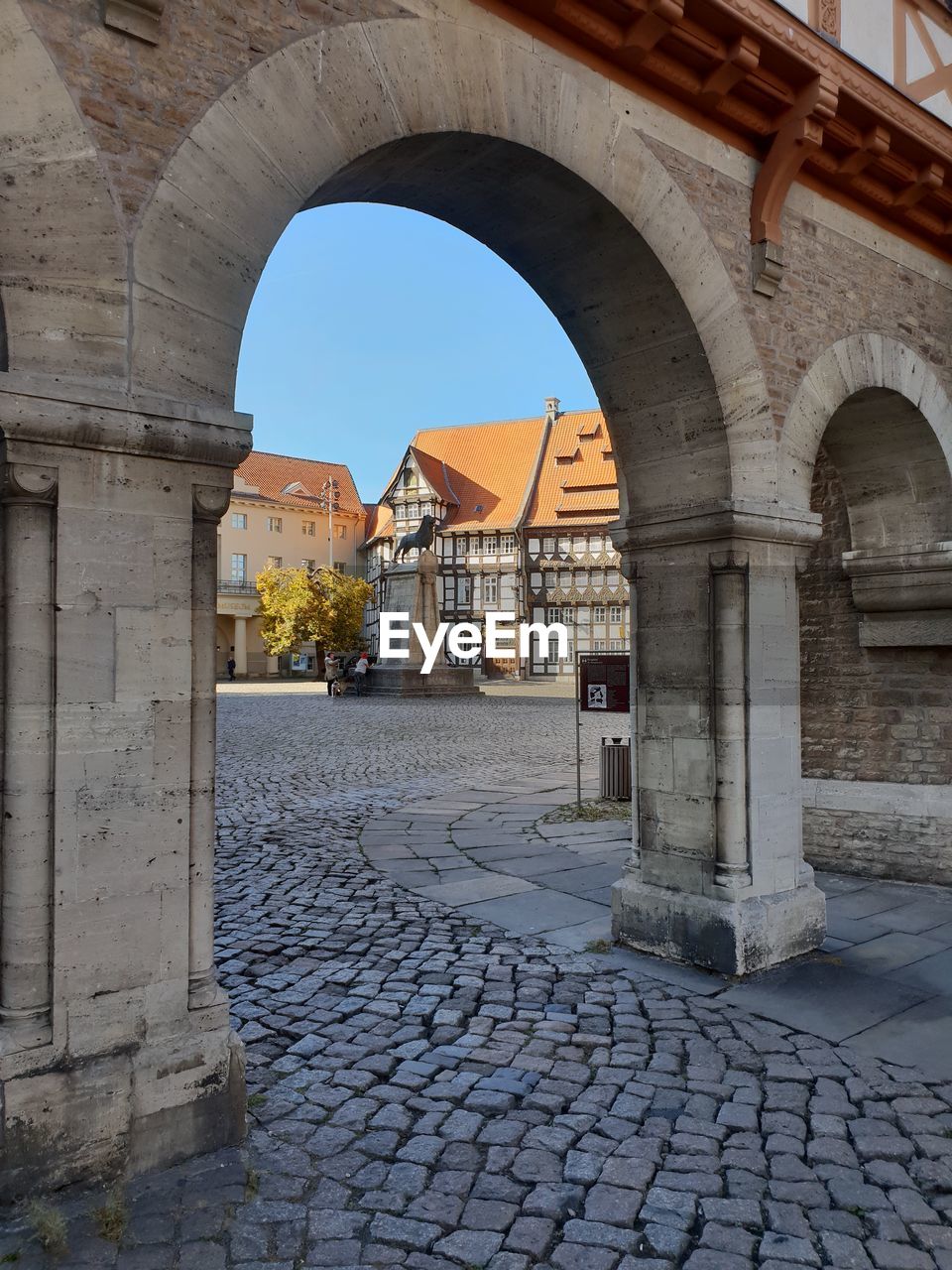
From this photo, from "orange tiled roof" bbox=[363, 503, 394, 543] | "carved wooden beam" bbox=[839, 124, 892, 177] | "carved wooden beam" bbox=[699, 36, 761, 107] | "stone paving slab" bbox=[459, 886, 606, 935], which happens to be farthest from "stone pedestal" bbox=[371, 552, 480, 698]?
"orange tiled roof" bbox=[363, 503, 394, 543]

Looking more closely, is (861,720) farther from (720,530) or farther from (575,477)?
(575,477)

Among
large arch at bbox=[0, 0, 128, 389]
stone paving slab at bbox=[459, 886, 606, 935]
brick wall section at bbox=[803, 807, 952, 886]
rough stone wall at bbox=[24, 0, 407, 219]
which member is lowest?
stone paving slab at bbox=[459, 886, 606, 935]

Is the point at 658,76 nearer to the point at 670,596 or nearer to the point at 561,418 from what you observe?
the point at 670,596

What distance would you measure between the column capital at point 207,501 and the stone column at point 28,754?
453 millimetres

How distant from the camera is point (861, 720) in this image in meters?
7.22

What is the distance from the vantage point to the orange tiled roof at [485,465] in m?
48.2

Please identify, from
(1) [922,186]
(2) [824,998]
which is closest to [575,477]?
(1) [922,186]

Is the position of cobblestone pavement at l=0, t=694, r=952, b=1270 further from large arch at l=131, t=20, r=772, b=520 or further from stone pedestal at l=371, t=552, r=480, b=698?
stone pedestal at l=371, t=552, r=480, b=698

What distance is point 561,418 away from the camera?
50.5m

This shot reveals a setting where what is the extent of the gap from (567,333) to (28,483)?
10.8 feet

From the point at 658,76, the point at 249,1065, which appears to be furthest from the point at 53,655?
the point at 658,76

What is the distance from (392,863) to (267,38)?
552 centimetres

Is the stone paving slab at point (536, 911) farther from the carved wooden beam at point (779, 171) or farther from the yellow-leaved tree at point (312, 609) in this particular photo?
the yellow-leaved tree at point (312, 609)

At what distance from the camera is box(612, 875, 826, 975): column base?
4.77 metres
